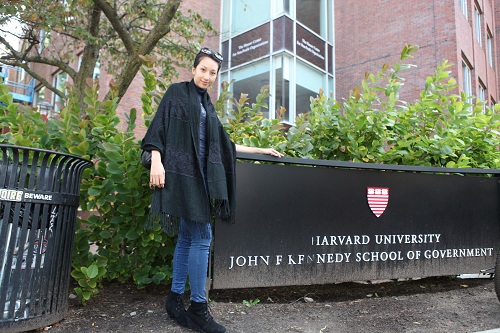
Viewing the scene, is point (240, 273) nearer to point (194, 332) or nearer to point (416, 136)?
point (194, 332)

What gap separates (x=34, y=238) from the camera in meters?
2.42

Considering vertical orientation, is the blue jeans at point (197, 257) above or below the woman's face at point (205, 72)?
below

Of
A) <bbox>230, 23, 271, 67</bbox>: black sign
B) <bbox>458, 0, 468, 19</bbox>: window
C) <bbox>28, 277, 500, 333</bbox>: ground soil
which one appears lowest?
<bbox>28, 277, 500, 333</bbox>: ground soil

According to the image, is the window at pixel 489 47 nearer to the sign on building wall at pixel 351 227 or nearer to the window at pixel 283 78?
the window at pixel 283 78

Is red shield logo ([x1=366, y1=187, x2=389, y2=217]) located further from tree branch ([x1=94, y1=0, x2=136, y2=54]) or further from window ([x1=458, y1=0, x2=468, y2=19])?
window ([x1=458, y1=0, x2=468, y2=19])

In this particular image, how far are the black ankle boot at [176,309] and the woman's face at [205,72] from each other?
1.49m

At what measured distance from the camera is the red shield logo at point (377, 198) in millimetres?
3566

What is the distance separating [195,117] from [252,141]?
104 centimetres

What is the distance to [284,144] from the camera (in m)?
3.63

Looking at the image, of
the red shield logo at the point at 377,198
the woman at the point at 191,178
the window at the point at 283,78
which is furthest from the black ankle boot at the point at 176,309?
the window at the point at 283,78

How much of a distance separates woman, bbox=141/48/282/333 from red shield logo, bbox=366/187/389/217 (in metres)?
1.46

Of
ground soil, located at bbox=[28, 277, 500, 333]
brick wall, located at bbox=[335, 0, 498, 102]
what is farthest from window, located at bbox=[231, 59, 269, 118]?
ground soil, located at bbox=[28, 277, 500, 333]

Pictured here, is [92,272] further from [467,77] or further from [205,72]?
[467,77]

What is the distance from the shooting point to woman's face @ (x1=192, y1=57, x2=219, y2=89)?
8.73 ft
